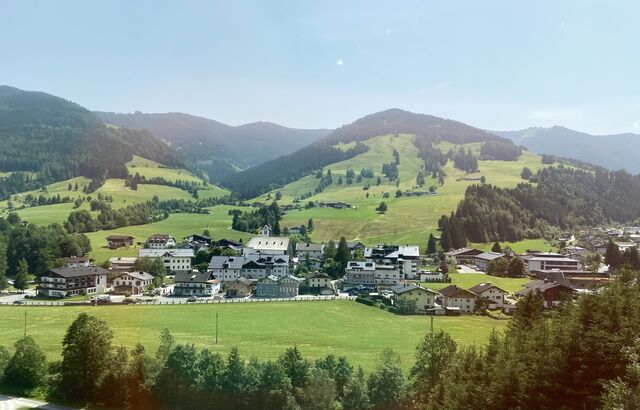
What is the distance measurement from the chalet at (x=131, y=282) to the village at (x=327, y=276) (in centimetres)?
14

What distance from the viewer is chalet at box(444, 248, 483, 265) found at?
91.1 metres

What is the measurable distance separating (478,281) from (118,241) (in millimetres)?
72242

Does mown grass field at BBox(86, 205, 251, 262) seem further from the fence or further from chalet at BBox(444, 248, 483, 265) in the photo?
chalet at BBox(444, 248, 483, 265)

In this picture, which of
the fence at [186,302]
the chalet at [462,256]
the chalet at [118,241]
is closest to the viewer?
the fence at [186,302]

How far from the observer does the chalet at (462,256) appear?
91.1 metres

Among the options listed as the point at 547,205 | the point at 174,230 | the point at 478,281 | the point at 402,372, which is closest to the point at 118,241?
the point at 174,230

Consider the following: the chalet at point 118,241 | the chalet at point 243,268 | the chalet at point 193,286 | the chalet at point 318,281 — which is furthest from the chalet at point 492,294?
the chalet at point 118,241

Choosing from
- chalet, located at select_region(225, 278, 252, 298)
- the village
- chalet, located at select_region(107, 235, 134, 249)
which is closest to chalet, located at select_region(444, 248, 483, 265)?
the village

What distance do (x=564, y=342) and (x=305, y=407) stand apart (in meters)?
13.8

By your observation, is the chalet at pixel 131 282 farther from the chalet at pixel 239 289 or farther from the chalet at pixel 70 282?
the chalet at pixel 239 289

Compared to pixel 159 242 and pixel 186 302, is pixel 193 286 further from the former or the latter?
pixel 159 242

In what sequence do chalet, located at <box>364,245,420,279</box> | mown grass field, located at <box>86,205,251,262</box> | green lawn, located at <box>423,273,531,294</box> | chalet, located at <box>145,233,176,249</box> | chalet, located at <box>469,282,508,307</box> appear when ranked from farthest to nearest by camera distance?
chalet, located at <box>145,233,176,249</box> → mown grass field, located at <box>86,205,251,262</box> → chalet, located at <box>364,245,420,279</box> → green lawn, located at <box>423,273,531,294</box> → chalet, located at <box>469,282,508,307</box>

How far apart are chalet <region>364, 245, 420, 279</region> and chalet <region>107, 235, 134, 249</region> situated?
5160 cm

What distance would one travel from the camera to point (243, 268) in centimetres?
7662
